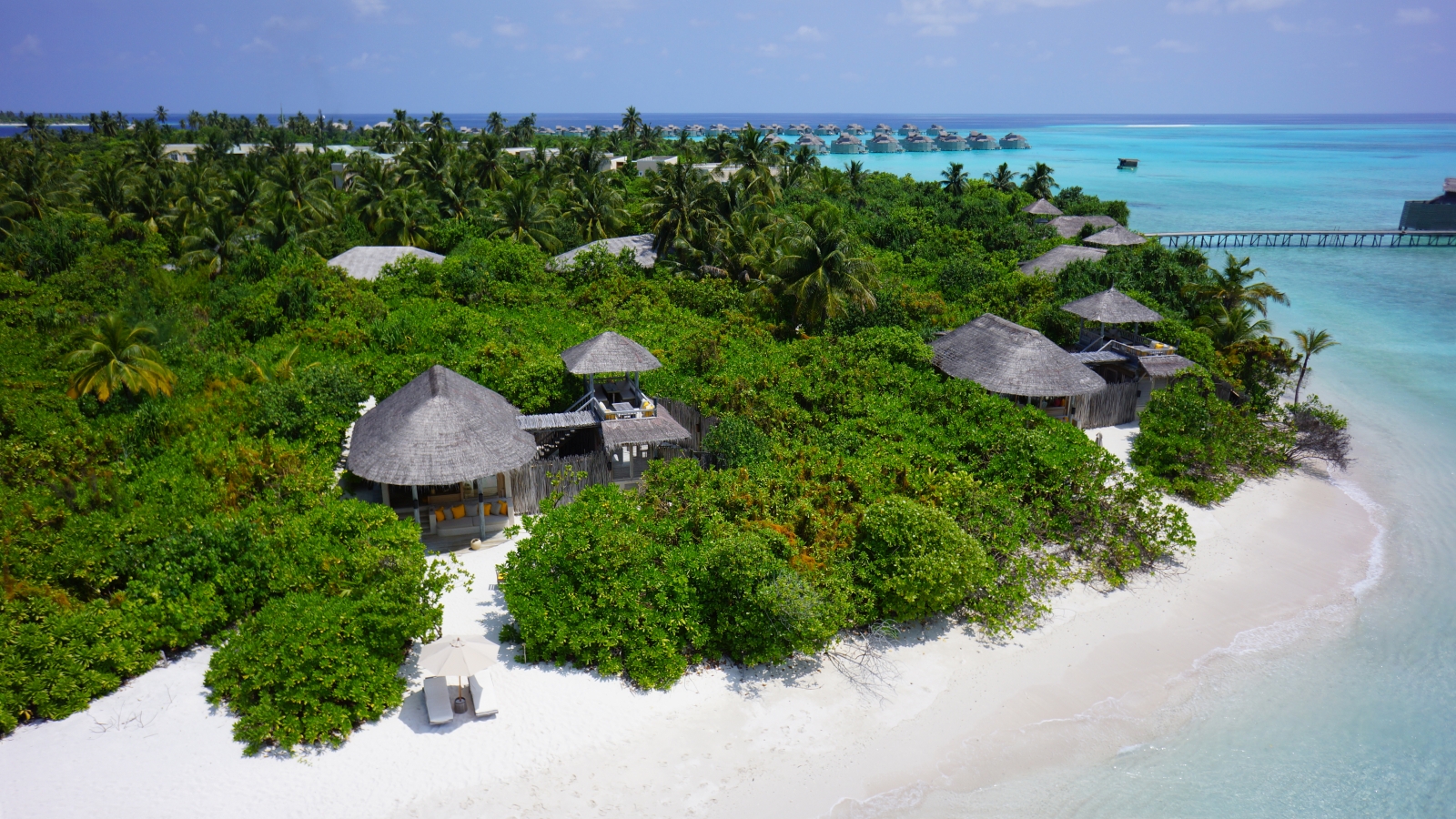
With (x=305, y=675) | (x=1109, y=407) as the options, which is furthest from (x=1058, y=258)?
(x=305, y=675)

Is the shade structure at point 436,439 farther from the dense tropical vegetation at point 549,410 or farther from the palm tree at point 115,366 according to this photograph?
the palm tree at point 115,366

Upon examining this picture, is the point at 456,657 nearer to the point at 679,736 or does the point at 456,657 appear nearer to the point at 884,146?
the point at 679,736

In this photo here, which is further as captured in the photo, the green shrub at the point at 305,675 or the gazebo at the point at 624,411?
the gazebo at the point at 624,411

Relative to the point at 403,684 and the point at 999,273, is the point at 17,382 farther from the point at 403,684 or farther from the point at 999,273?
the point at 999,273

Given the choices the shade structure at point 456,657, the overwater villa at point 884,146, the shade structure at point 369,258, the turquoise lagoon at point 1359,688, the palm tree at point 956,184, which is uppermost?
the overwater villa at point 884,146

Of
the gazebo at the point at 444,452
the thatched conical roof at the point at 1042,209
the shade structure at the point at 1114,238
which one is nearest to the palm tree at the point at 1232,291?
the shade structure at the point at 1114,238

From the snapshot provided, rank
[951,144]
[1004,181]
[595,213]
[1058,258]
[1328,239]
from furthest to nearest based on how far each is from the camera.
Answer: [951,144] < [1004,181] < [1328,239] < [595,213] < [1058,258]
